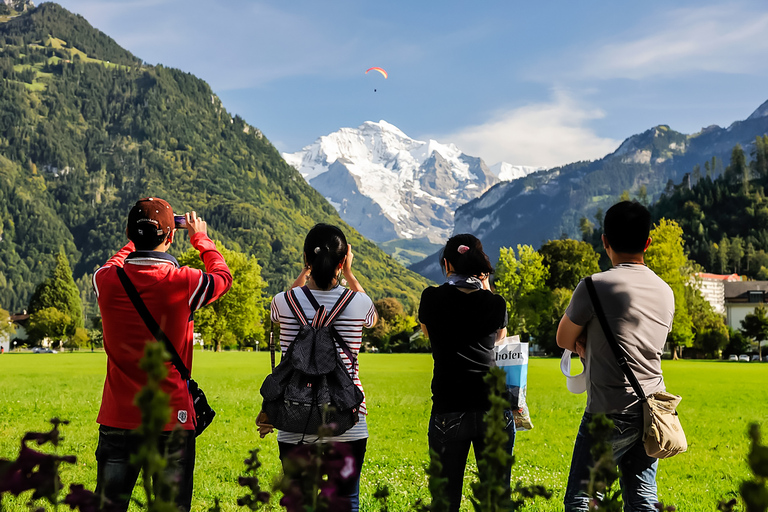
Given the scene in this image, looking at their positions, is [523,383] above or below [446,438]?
above

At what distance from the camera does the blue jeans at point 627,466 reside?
14.9 feet

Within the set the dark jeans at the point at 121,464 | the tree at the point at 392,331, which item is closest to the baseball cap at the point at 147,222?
the dark jeans at the point at 121,464

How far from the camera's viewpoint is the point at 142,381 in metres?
4.38

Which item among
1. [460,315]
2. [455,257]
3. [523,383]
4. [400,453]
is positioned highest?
[455,257]

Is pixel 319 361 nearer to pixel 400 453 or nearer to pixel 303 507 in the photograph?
pixel 303 507

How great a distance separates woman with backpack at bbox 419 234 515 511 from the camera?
515cm

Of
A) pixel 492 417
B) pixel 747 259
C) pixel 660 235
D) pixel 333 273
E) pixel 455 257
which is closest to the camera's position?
pixel 492 417

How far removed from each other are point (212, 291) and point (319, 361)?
2.75 ft

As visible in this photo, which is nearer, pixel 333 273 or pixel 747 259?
pixel 333 273

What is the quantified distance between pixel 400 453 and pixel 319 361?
781 cm

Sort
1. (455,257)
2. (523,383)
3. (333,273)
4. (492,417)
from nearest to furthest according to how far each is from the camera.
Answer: (492,417) < (333,273) < (455,257) < (523,383)

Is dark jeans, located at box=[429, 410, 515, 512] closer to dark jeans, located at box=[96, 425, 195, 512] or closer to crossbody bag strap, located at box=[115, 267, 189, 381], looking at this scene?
dark jeans, located at box=[96, 425, 195, 512]

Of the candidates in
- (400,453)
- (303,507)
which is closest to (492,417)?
(303,507)

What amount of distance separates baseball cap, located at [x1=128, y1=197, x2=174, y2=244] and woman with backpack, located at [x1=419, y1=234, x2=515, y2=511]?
1907 millimetres
